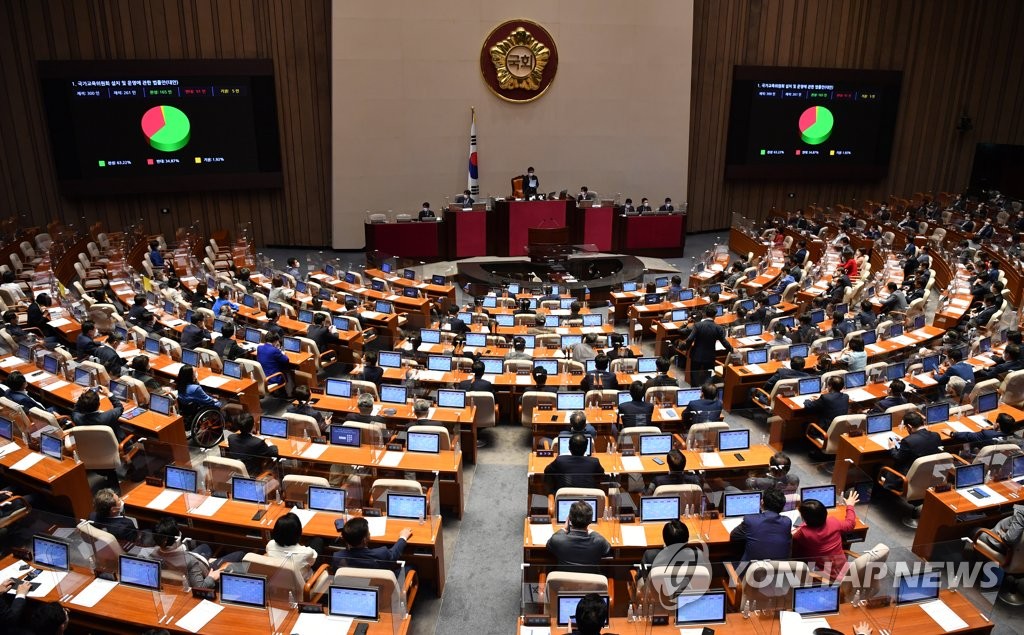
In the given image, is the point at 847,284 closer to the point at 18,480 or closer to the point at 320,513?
the point at 320,513

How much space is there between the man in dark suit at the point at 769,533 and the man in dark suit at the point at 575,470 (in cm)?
144

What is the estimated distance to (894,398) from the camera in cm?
851

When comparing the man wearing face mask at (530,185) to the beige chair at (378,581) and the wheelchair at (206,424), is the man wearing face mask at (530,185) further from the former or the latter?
the beige chair at (378,581)

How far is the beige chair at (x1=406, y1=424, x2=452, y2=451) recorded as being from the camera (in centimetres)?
761

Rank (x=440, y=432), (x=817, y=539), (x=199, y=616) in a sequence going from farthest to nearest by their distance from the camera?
(x=440, y=432) → (x=817, y=539) → (x=199, y=616)

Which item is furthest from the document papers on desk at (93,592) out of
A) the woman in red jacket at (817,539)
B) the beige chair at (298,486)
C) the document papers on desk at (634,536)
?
the woman in red jacket at (817,539)

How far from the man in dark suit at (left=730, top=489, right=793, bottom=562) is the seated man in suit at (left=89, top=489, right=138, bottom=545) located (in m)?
4.96

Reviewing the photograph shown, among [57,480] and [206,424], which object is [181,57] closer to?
[206,424]

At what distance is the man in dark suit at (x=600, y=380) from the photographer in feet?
30.5

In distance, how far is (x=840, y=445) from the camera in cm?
809

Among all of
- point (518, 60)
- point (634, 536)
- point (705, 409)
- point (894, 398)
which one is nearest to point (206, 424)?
point (634, 536)

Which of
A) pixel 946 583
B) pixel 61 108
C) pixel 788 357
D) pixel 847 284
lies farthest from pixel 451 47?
pixel 946 583

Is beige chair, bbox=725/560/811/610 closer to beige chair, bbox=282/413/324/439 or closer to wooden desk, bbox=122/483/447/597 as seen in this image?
wooden desk, bbox=122/483/447/597

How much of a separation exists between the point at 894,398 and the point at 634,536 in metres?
4.35
